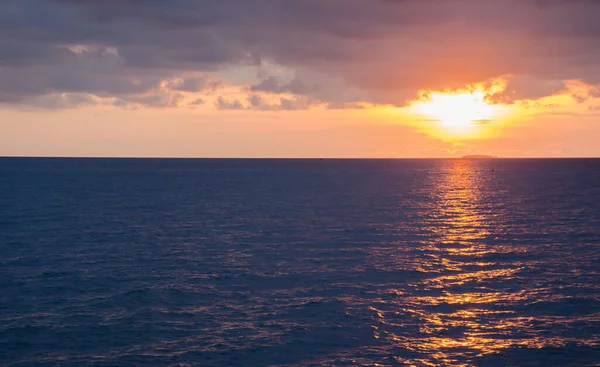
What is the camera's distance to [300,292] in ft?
177

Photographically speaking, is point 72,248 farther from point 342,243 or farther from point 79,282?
point 342,243

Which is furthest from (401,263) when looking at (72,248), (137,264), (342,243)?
(72,248)

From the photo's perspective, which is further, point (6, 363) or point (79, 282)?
point (79, 282)

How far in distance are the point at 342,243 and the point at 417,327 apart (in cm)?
3642

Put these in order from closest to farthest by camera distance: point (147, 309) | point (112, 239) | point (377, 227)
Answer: point (147, 309), point (112, 239), point (377, 227)

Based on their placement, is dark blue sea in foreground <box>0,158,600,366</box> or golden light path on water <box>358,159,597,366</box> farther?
golden light path on water <box>358,159,597,366</box>

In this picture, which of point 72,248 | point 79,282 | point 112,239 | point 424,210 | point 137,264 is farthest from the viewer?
point 424,210

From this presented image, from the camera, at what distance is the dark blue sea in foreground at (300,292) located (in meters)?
39.8

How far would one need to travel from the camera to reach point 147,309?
48312 mm

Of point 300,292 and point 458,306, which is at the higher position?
point 300,292

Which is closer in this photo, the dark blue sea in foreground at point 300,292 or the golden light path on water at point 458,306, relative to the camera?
the dark blue sea in foreground at point 300,292

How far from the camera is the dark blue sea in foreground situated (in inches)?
1569

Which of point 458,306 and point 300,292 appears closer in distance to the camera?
point 458,306

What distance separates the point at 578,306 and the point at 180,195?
133 metres
